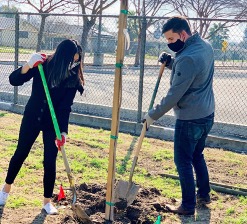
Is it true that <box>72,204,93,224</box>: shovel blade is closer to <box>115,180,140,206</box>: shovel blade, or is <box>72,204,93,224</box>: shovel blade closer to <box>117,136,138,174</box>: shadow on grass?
<box>115,180,140,206</box>: shovel blade

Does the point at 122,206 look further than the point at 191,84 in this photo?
Yes

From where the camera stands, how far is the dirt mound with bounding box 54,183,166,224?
167 inches

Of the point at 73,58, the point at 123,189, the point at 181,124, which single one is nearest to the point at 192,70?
the point at 181,124

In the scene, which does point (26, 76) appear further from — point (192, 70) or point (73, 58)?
point (192, 70)

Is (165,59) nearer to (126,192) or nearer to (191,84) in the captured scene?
(191,84)

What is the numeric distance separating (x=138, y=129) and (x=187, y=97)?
3.74m

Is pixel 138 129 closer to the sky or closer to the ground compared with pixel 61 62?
closer to the ground

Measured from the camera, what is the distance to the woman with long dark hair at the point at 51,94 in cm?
403

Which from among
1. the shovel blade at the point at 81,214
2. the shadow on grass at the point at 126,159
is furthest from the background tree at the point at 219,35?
the shovel blade at the point at 81,214

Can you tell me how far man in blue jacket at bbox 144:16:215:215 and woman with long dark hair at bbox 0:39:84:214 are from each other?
0.82 meters

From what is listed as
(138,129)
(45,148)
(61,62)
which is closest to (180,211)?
(45,148)

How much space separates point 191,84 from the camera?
422 centimetres

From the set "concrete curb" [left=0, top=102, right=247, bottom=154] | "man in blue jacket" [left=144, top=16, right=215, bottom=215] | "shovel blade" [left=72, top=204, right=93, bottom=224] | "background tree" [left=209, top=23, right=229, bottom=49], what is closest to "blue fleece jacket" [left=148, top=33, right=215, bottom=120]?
"man in blue jacket" [left=144, top=16, right=215, bottom=215]

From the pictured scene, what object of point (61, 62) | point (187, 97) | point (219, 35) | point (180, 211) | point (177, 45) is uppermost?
point (219, 35)
